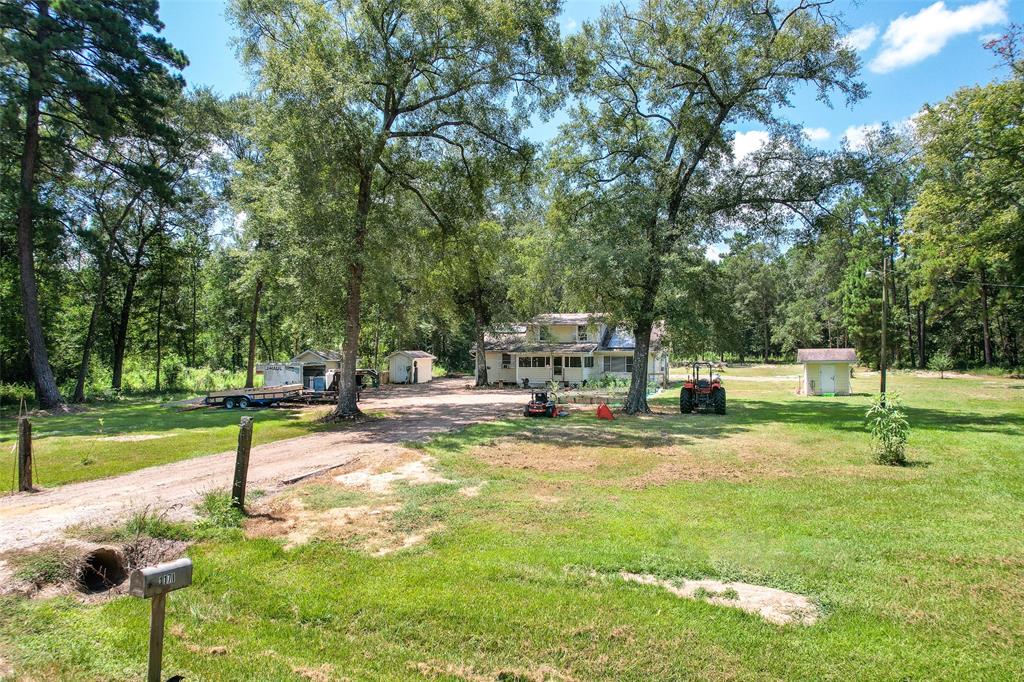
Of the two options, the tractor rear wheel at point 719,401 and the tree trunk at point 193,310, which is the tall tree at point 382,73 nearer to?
the tractor rear wheel at point 719,401

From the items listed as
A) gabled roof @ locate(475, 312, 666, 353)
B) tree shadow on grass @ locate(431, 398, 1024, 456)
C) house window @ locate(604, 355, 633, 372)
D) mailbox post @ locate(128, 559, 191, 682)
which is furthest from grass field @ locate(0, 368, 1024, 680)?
house window @ locate(604, 355, 633, 372)

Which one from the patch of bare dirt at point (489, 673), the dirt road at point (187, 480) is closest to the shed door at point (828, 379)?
the dirt road at point (187, 480)

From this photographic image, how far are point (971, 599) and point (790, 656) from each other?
2.29 meters

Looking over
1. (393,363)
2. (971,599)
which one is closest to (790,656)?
(971,599)

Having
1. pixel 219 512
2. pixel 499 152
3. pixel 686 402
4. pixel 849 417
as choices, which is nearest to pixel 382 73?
pixel 499 152

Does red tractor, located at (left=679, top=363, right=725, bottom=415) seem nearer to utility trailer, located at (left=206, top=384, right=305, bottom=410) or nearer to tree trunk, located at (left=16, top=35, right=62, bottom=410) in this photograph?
utility trailer, located at (left=206, top=384, right=305, bottom=410)

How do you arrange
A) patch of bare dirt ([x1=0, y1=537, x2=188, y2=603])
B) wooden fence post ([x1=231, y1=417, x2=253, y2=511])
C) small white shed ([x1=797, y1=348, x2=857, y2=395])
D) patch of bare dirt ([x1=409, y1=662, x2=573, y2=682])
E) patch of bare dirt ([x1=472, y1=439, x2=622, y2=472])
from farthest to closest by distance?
1. small white shed ([x1=797, y1=348, x2=857, y2=395])
2. patch of bare dirt ([x1=472, y1=439, x2=622, y2=472])
3. wooden fence post ([x1=231, y1=417, x2=253, y2=511])
4. patch of bare dirt ([x1=0, y1=537, x2=188, y2=603])
5. patch of bare dirt ([x1=409, y1=662, x2=573, y2=682])

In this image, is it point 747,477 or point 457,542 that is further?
point 747,477

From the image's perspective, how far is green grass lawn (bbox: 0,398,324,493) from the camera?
10625 mm

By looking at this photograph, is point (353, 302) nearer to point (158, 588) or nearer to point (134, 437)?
point (134, 437)

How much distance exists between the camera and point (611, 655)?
4.04 metres

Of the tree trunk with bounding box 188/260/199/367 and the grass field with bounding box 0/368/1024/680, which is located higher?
the tree trunk with bounding box 188/260/199/367

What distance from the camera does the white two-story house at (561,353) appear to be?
36.2 meters

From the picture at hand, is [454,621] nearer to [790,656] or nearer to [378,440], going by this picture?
[790,656]
